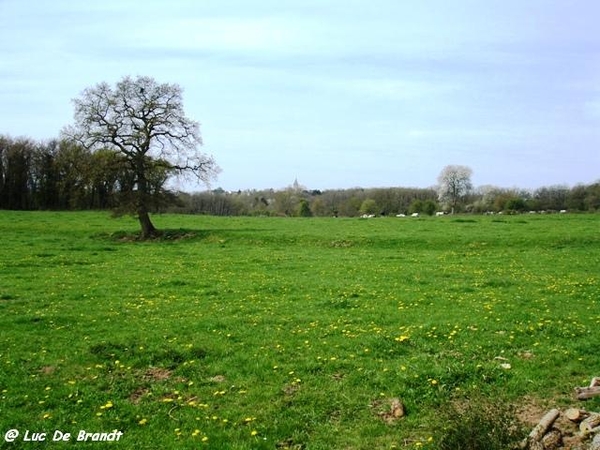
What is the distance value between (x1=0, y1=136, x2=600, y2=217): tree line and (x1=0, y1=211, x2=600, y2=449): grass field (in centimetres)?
1717

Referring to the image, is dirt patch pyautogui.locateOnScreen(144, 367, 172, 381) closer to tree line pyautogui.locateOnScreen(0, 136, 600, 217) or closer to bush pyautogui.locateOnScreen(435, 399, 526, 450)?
bush pyautogui.locateOnScreen(435, 399, 526, 450)

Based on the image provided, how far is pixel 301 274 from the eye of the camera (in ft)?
74.2

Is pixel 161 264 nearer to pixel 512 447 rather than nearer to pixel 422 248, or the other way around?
pixel 422 248

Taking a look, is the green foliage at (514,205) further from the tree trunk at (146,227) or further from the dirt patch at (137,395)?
the dirt patch at (137,395)

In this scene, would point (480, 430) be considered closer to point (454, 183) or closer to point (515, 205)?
point (515, 205)

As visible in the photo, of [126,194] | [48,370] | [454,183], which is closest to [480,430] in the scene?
[48,370]

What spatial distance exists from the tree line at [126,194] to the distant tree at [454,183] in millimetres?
1872

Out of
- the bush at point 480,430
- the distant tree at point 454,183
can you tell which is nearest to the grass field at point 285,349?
the bush at point 480,430

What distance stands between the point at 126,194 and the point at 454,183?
89.3m

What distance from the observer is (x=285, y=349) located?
11586mm

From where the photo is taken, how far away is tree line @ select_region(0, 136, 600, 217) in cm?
4075

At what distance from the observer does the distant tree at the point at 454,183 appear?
114 meters

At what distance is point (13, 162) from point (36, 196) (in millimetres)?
6996

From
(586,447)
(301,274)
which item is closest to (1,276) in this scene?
(301,274)
